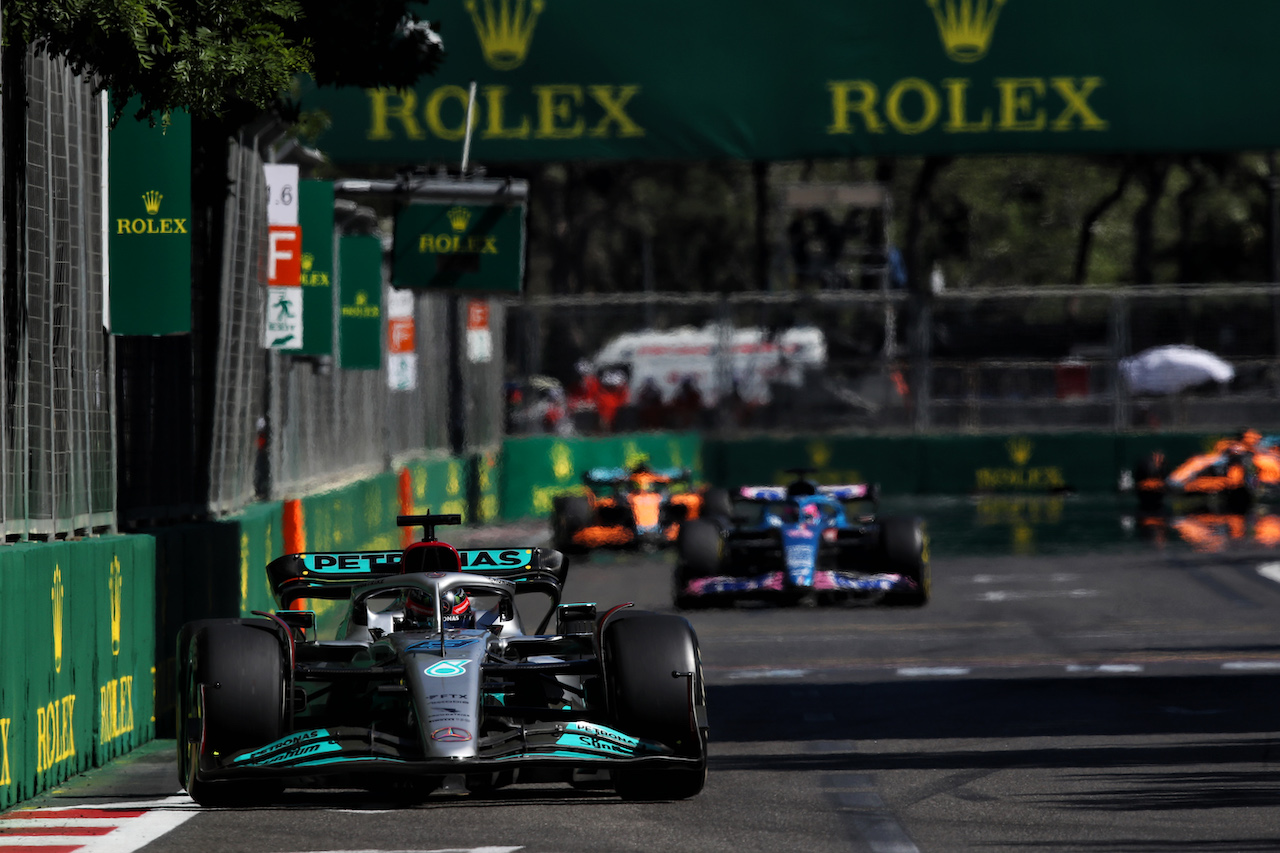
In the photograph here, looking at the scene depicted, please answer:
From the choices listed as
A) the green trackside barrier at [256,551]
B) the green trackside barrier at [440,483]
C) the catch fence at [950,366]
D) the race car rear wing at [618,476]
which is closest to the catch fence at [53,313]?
the green trackside barrier at [256,551]

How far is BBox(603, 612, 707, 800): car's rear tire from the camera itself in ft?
28.0

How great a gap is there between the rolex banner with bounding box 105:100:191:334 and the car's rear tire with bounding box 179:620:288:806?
2979 mm

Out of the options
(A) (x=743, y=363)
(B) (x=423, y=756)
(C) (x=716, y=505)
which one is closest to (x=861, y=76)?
(A) (x=743, y=363)

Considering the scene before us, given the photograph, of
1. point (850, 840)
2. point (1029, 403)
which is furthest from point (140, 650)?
point (1029, 403)

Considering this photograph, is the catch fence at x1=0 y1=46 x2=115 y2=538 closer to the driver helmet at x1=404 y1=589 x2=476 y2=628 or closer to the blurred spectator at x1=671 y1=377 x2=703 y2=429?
the driver helmet at x1=404 y1=589 x2=476 y2=628

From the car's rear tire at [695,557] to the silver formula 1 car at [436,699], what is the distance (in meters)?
8.88

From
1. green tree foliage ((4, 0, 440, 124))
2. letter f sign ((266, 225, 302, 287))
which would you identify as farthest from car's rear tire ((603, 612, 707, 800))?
letter f sign ((266, 225, 302, 287))

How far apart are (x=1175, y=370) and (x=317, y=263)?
1775 cm

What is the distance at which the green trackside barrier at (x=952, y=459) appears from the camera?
1318 inches

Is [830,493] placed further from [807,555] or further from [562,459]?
[562,459]

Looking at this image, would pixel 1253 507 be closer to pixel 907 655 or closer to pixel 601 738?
pixel 907 655

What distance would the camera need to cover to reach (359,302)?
2220 cm

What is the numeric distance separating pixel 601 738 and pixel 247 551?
5.99m

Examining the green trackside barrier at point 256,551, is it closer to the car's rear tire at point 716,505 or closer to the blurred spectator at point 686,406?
the car's rear tire at point 716,505
